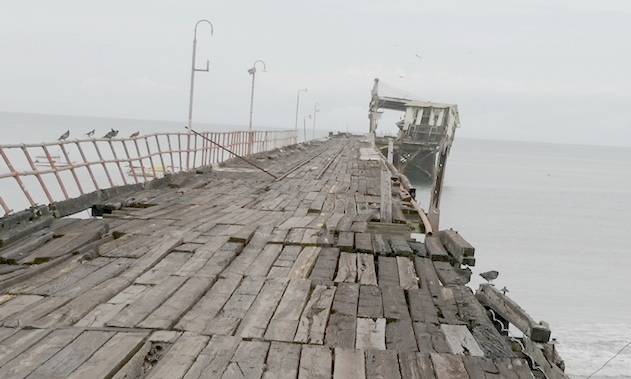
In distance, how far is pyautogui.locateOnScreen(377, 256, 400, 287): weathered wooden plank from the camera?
6.22 meters

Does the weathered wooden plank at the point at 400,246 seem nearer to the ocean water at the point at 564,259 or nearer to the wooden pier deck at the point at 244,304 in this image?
the wooden pier deck at the point at 244,304

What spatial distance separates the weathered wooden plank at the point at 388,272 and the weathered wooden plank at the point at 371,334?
1139mm

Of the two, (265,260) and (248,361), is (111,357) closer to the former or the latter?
(248,361)

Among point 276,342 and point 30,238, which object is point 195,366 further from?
point 30,238

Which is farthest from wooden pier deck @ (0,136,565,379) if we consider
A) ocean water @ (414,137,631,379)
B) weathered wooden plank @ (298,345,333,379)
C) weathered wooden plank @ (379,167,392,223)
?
ocean water @ (414,137,631,379)

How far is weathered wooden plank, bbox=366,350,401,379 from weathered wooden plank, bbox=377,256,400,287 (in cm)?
182

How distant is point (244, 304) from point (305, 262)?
5.62ft

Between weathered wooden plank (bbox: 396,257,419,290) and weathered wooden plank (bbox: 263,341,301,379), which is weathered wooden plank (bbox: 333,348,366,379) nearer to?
weathered wooden plank (bbox: 263,341,301,379)

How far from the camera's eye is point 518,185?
252ft

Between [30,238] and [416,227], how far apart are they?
621cm

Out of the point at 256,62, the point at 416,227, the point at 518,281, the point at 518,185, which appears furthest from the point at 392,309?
the point at 518,185

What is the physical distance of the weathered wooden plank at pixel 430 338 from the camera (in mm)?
4484

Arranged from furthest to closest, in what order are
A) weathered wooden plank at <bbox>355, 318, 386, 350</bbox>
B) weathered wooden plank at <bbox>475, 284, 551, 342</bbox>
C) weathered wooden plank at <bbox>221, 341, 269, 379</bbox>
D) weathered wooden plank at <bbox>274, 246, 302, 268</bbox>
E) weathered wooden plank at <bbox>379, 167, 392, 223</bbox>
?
weathered wooden plank at <bbox>379, 167, 392, 223</bbox> → weathered wooden plank at <bbox>274, 246, 302, 268</bbox> → weathered wooden plank at <bbox>475, 284, 551, 342</bbox> → weathered wooden plank at <bbox>355, 318, 386, 350</bbox> → weathered wooden plank at <bbox>221, 341, 269, 379</bbox>

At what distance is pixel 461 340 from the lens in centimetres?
472
